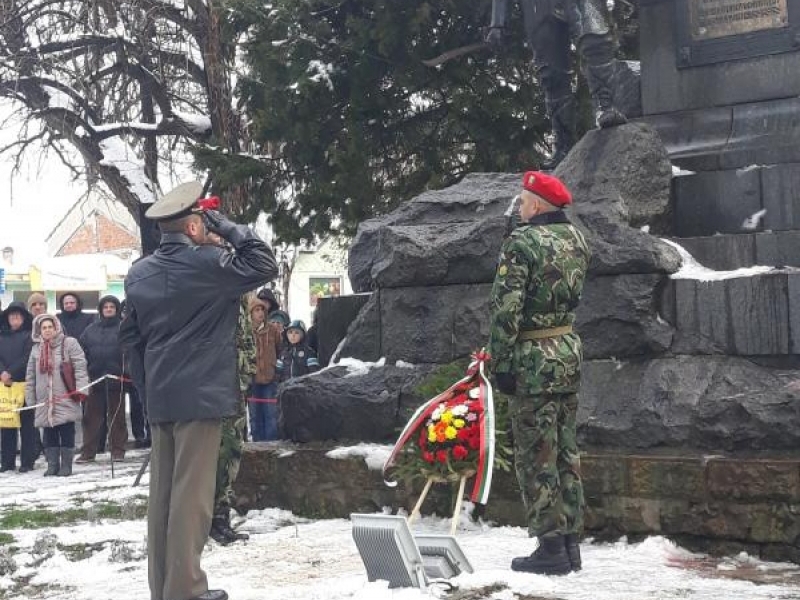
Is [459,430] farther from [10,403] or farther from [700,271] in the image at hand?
[10,403]

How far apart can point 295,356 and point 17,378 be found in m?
2.77

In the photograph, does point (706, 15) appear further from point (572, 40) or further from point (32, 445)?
point (32, 445)

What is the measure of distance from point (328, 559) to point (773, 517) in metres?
2.12

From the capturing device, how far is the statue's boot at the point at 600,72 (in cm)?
782

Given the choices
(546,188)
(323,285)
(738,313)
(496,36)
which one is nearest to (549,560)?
(546,188)

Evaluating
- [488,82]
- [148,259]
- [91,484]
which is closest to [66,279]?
[488,82]

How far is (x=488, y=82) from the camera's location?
1564cm

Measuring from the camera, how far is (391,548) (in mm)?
5031

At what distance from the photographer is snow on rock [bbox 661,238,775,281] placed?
21.8 feet

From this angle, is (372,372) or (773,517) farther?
(372,372)

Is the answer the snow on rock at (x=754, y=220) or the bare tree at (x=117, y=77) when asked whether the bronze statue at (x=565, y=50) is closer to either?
the snow on rock at (x=754, y=220)

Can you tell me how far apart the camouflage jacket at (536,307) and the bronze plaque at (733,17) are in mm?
3130

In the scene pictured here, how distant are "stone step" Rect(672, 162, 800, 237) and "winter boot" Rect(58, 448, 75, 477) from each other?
6.27 m

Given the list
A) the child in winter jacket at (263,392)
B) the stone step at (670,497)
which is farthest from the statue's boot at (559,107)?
the child in winter jacket at (263,392)
